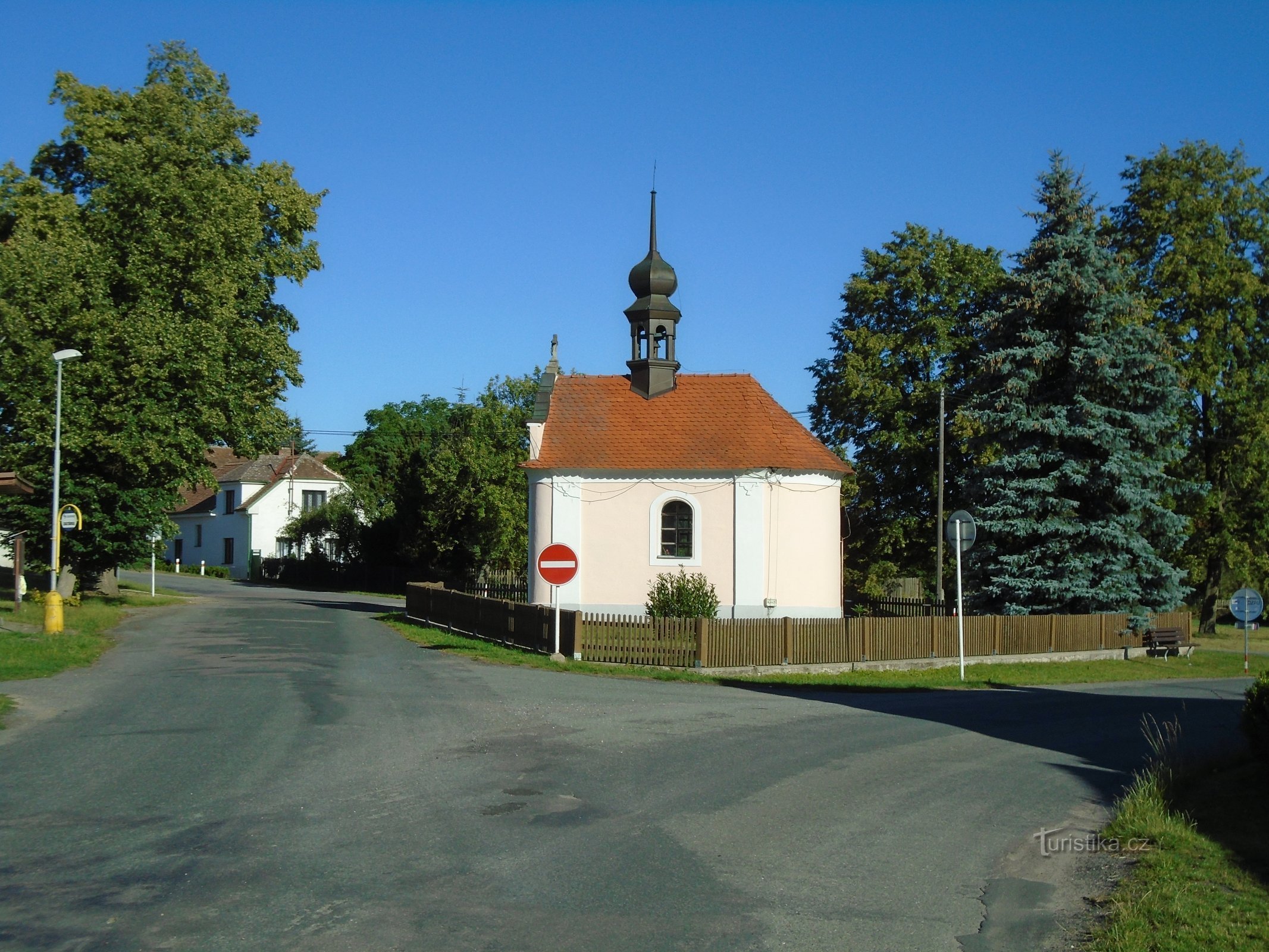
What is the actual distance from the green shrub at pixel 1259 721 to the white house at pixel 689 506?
2042 cm

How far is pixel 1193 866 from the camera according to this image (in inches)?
307

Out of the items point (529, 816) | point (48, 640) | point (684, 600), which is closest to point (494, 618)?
point (684, 600)

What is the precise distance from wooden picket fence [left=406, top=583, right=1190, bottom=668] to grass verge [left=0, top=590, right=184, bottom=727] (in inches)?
346

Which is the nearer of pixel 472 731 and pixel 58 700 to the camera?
pixel 472 731

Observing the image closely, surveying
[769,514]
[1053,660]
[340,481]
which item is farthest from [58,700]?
[340,481]

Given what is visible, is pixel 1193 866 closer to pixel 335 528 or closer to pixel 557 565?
pixel 557 565

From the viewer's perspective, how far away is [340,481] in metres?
74.9

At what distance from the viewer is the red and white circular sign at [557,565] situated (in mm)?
22031

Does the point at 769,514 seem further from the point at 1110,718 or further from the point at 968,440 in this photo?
the point at 1110,718

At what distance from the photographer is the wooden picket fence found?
76.4 feet

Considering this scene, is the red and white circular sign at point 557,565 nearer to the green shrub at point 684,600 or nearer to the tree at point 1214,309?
the green shrub at point 684,600

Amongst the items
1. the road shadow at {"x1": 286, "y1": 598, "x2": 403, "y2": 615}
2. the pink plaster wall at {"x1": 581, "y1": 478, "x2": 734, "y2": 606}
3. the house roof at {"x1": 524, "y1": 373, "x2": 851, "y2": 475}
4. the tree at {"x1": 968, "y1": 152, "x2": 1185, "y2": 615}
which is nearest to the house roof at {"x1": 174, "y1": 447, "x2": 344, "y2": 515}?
the road shadow at {"x1": 286, "y1": 598, "x2": 403, "y2": 615}

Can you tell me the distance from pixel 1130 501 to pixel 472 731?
80.0 ft

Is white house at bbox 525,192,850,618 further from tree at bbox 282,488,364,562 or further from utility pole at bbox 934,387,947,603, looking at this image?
tree at bbox 282,488,364,562
